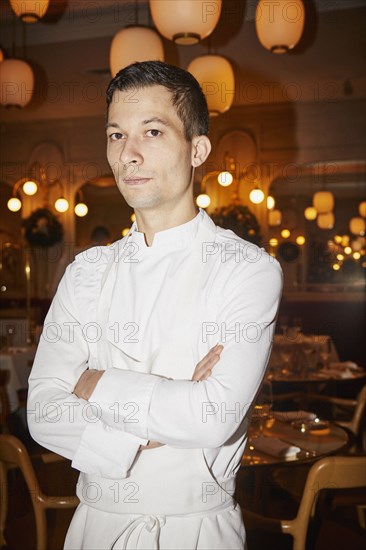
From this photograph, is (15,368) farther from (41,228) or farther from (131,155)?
(131,155)

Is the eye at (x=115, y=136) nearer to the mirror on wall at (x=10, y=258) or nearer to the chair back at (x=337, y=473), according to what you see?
the chair back at (x=337, y=473)

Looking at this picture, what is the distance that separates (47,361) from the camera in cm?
150

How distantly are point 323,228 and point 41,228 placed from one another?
7001 mm

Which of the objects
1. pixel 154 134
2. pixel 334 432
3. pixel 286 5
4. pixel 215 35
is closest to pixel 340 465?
pixel 334 432

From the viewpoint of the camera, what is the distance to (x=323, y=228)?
14109 mm

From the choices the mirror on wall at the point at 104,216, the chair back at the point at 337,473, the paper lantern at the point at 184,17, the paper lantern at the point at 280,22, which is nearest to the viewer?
the chair back at the point at 337,473

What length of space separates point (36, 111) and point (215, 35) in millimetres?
4041

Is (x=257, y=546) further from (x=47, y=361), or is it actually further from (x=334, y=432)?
(x=47, y=361)

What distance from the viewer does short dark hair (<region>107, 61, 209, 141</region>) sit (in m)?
1.42

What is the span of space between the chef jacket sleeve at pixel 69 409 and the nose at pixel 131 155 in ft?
1.07

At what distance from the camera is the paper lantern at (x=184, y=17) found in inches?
127

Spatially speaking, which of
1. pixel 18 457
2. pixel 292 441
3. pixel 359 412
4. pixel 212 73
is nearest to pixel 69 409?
pixel 18 457

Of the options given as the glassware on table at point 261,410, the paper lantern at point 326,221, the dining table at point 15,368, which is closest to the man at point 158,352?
the glassware on table at point 261,410

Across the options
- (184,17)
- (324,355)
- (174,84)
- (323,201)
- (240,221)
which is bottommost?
(324,355)
